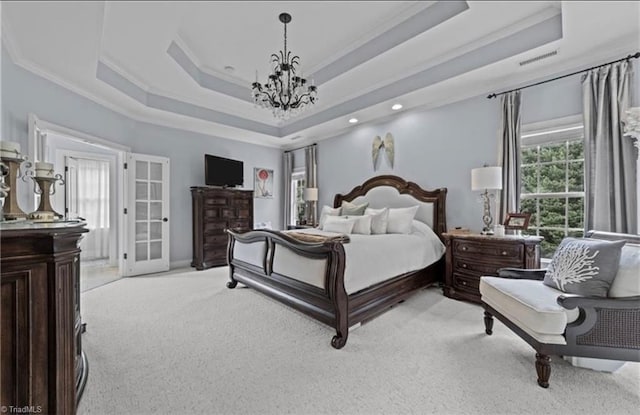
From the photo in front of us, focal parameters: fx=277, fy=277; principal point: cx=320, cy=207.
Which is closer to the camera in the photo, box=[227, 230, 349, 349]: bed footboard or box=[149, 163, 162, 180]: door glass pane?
box=[227, 230, 349, 349]: bed footboard

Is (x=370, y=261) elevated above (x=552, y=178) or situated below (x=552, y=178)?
below

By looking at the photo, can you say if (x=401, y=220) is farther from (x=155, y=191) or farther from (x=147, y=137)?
(x=147, y=137)

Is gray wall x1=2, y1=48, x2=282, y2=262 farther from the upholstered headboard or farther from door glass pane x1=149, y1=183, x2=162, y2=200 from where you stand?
the upholstered headboard

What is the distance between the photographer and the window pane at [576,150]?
3129mm

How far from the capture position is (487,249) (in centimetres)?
324

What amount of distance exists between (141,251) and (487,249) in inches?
211

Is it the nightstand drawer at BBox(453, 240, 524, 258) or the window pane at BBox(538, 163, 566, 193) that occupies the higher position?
the window pane at BBox(538, 163, 566, 193)

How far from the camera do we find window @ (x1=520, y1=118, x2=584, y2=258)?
3.18 m

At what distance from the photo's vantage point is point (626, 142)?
105 inches

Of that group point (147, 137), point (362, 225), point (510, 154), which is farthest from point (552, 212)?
point (147, 137)

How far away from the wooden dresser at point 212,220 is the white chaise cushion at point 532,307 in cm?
407

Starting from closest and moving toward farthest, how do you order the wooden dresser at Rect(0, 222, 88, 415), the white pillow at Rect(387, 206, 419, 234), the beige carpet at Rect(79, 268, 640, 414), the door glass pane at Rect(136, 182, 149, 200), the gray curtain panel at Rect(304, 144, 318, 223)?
1. the wooden dresser at Rect(0, 222, 88, 415)
2. the beige carpet at Rect(79, 268, 640, 414)
3. the white pillow at Rect(387, 206, 419, 234)
4. the door glass pane at Rect(136, 182, 149, 200)
5. the gray curtain panel at Rect(304, 144, 318, 223)

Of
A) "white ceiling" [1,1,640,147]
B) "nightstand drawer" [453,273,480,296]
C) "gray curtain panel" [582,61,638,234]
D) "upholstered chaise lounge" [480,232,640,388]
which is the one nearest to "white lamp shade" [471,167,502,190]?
"gray curtain panel" [582,61,638,234]

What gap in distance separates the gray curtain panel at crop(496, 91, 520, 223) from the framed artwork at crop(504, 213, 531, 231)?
0.18 m
